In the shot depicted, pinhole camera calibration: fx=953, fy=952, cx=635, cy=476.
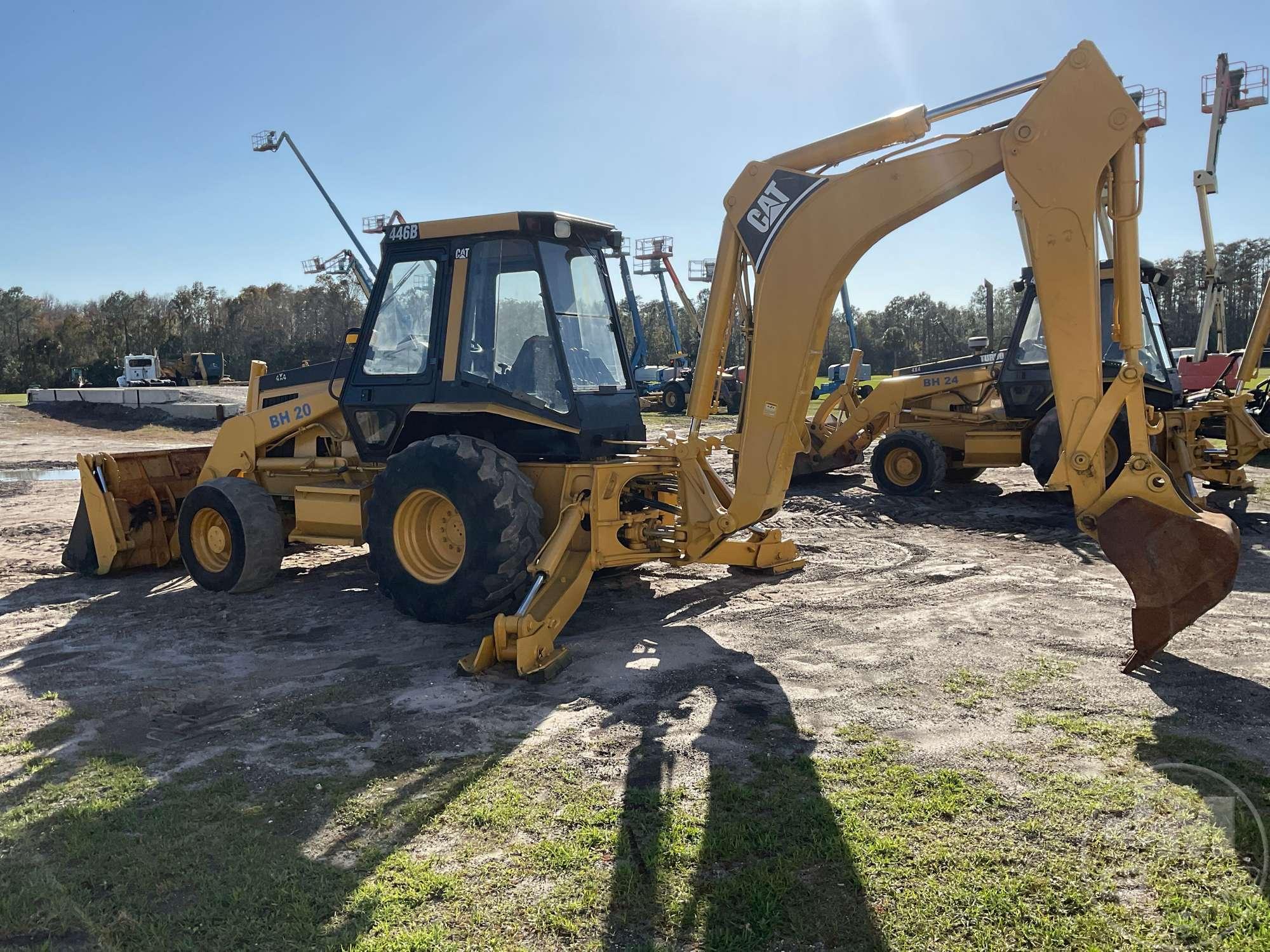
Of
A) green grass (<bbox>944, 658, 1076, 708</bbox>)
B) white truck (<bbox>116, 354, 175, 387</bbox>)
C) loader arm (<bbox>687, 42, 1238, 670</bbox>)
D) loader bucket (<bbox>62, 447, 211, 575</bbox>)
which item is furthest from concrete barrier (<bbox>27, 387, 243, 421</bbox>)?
green grass (<bbox>944, 658, 1076, 708</bbox>)

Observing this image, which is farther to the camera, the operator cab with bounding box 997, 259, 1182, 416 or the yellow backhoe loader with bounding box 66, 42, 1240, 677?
the operator cab with bounding box 997, 259, 1182, 416

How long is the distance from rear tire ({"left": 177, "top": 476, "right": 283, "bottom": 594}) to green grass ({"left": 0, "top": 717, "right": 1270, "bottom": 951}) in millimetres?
3440

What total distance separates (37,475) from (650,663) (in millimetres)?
14776

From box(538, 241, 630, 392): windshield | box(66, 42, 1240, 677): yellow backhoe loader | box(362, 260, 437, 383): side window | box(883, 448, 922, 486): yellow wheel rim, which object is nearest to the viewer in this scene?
box(66, 42, 1240, 677): yellow backhoe loader

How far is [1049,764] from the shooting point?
4.13m

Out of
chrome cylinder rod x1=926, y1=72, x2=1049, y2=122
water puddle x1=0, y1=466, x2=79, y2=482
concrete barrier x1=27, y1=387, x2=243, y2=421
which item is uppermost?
chrome cylinder rod x1=926, y1=72, x2=1049, y2=122

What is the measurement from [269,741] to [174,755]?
0.42 m

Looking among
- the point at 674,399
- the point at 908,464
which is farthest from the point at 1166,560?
the point at 674,399

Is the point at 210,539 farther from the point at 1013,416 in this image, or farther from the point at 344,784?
the point at 1013,416

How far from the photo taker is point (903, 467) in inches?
496

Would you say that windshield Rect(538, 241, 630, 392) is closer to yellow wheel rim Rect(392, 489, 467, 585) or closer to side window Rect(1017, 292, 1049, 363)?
yellow wheel rim Rect(392, 489, 467, 585)

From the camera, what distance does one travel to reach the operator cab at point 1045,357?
10.9 metres

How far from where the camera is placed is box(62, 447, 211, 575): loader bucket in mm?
8375

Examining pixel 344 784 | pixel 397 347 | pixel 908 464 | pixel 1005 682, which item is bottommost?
pixel 344 784
